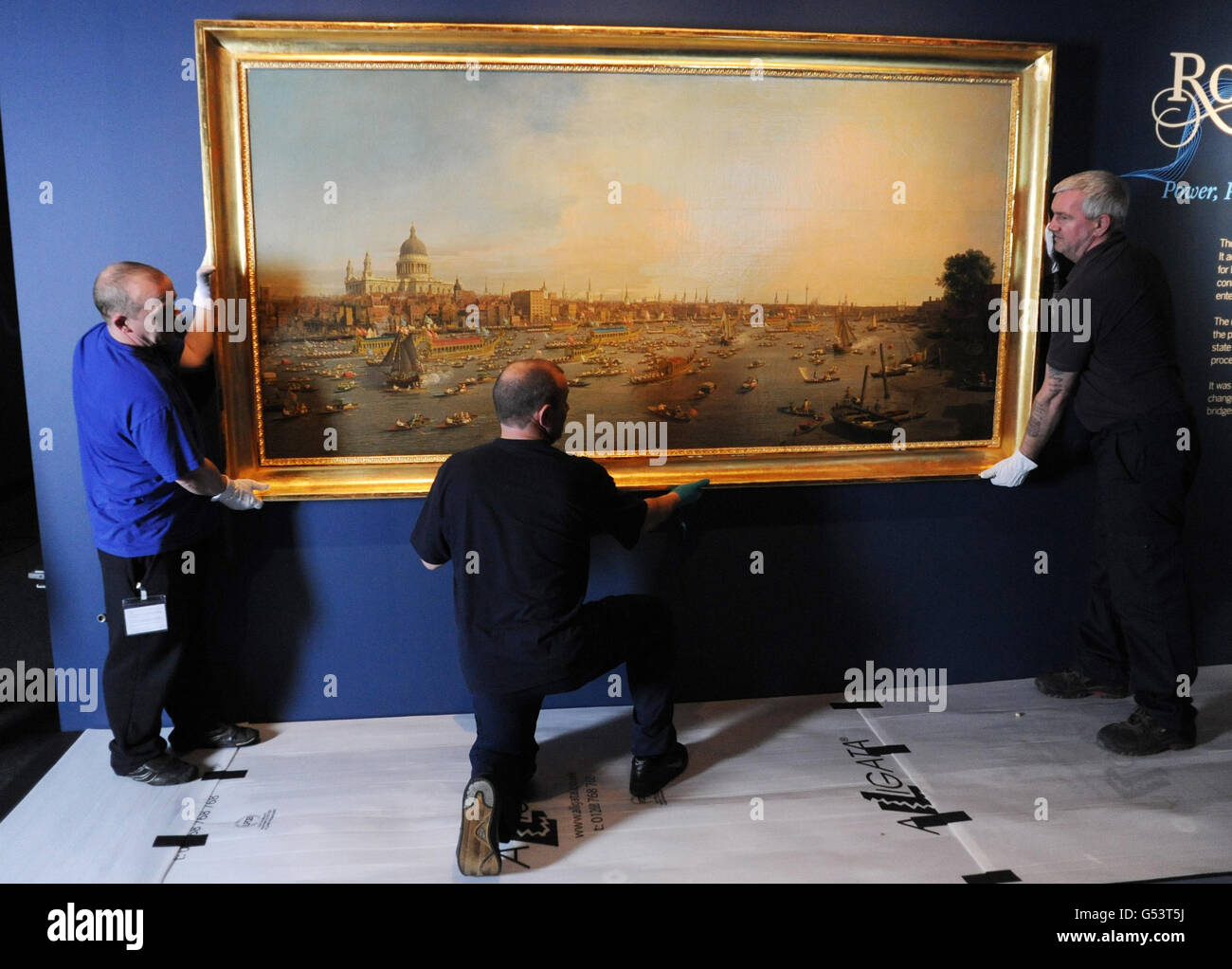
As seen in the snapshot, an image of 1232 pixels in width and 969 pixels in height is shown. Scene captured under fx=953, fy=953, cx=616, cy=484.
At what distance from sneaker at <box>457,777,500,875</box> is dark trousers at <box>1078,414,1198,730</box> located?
2203mm

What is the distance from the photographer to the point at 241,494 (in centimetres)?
301

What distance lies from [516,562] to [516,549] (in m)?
0.04

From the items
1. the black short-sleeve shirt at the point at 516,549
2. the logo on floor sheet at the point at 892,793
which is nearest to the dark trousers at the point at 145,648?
→ the black short-sleeve shirt at the point at 516,549

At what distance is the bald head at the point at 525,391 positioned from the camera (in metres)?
2.62

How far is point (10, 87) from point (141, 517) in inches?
53.4

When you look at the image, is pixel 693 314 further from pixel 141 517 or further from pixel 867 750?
pixel 141 517

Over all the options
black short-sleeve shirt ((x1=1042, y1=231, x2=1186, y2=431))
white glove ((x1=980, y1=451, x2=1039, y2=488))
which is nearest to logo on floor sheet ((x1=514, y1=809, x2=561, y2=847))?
white glove ((x1=980, y1=451, x2=1039, y2=488))

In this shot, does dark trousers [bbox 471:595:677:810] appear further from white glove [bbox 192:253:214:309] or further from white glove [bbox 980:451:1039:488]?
white glove [bbox 192:253:214:309]

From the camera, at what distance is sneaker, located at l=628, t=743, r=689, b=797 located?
2900 millimetres

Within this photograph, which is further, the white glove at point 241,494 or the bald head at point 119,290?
the white glove at point 241,494

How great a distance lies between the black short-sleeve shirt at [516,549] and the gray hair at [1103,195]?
1919mm

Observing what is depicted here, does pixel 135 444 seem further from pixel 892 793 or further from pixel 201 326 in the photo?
pixel 892 793

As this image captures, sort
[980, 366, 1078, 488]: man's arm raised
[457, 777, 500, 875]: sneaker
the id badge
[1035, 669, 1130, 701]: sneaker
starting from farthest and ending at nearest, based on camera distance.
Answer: [1035, 669, 1130, 701]: sneaker, [980, 366, 1078, 488]: man's arm raised, the id badge, [457, 777, 500, 875]: sneaker

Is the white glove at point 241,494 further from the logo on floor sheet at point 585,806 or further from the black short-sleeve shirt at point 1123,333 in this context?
the black short-sleeve shirt at point 1123,333
